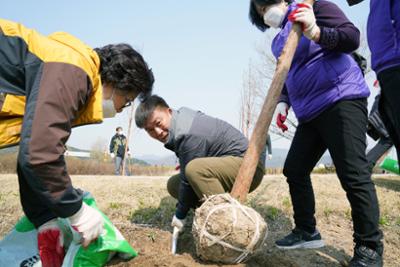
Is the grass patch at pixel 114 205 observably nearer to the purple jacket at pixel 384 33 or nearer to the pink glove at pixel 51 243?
the pink glove at pixel 51 243

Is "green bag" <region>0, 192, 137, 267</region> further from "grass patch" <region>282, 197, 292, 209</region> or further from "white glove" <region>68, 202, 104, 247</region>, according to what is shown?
"grass patch" <region>282, 197, 292, 209</region>

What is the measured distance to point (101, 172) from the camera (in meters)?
15.1

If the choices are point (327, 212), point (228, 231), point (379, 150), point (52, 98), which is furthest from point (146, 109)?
point (379, 150)

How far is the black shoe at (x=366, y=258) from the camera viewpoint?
6.88ft

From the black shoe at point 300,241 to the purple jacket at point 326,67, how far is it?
0.83 metres

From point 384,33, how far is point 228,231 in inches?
47.9

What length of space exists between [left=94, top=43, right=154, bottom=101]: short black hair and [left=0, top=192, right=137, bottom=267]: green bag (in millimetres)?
838

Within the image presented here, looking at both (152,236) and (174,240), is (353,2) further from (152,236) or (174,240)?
(152,236)

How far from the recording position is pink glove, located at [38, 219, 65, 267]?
86.0 inches

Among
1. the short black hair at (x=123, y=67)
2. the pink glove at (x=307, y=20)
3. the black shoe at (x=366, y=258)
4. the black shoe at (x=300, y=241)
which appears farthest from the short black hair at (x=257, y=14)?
the black shoe at (x=366, y=258)

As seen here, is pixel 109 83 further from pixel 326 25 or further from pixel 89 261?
pixel 326 25

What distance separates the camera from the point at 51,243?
7.26ft

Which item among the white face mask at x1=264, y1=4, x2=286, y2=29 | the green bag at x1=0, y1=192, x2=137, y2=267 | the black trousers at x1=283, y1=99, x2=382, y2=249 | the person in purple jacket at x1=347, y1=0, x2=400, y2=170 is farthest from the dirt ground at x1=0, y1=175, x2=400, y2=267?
the white face mask at x1=264, y1=4, x2=286, y2=29

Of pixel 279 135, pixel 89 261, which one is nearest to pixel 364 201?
Answer: pixel 89 261
